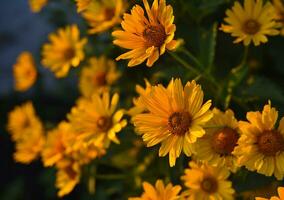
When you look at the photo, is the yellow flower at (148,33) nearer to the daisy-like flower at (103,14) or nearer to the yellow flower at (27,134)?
the daisy-like flower at (103,14)

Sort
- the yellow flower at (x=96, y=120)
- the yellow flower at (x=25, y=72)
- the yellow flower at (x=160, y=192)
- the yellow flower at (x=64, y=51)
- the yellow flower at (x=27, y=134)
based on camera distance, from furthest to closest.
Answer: the yellow flower at (x=25, y=72) < the yellow flower at (x=27, y=134) < the yellow flower at (x=64, y=51) < the yellow flower at (x=96, y=120) < the yellow flower at (x=160, y=192)

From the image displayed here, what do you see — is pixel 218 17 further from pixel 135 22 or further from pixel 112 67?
pixel 135 22

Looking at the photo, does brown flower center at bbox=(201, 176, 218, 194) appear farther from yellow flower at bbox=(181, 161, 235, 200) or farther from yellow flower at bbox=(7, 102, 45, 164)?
yellow flower at bbox=(7, 102, 45, 164)

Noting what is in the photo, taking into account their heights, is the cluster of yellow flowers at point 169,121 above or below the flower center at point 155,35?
below

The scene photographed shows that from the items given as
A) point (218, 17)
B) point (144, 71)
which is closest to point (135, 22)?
point (218, 17)

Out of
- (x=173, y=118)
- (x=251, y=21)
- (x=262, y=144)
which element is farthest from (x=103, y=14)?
(x=262, y=144)

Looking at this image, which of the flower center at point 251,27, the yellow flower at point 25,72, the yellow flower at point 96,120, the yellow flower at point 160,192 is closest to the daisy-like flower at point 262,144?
the yellow flower at point 160,192

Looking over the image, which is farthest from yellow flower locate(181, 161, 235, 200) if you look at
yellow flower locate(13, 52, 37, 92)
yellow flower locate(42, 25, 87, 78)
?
yellow flower locate(13, 52, 37, 92)
